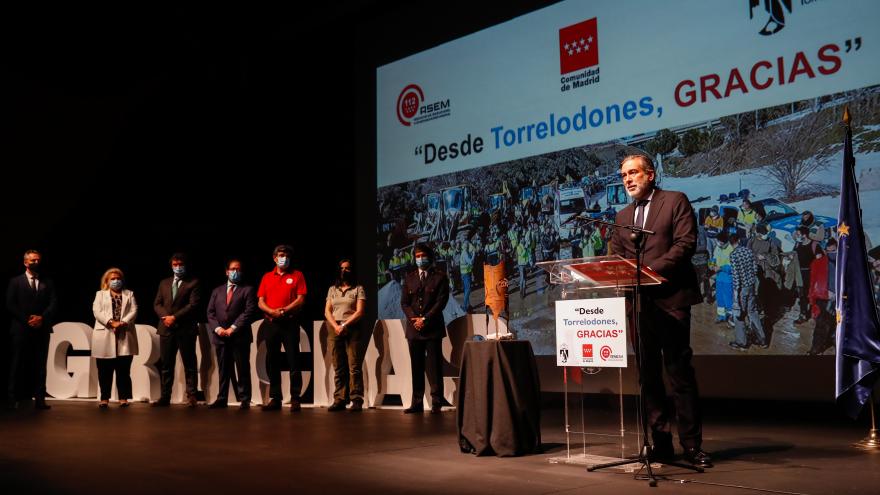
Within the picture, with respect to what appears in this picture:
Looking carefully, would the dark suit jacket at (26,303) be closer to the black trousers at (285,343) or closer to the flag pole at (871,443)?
the black trousers at (285,343)

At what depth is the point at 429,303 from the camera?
701cm

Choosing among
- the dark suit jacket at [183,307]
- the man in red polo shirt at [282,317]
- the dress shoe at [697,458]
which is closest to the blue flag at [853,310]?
the dress shoe at [697,458]

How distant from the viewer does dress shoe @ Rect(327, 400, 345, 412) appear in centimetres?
726

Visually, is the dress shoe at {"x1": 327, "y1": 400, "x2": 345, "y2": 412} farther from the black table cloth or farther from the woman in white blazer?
the black table cloth

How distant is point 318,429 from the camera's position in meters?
5.64

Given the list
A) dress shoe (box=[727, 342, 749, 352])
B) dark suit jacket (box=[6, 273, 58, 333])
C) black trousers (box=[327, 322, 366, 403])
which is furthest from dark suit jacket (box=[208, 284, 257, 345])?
dress shoe (box=[727, 342, 749, 352])

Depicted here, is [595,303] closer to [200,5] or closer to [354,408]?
[354,408]

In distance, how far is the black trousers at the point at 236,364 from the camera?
756 centimetres

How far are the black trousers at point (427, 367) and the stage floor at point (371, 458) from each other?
479 mm

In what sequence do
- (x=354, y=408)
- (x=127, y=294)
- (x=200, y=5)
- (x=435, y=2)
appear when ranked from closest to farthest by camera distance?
1. (x=354, y=408)
2. (x=127, y=294)
3. (x=435, y=2)
4. (x=200, y=5)

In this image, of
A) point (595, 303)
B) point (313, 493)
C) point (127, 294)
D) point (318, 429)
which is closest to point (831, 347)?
point (595, 303)

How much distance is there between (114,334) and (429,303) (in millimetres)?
3083

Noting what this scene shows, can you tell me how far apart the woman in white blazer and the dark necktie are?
5.53 meters

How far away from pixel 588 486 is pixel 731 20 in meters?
4.50
